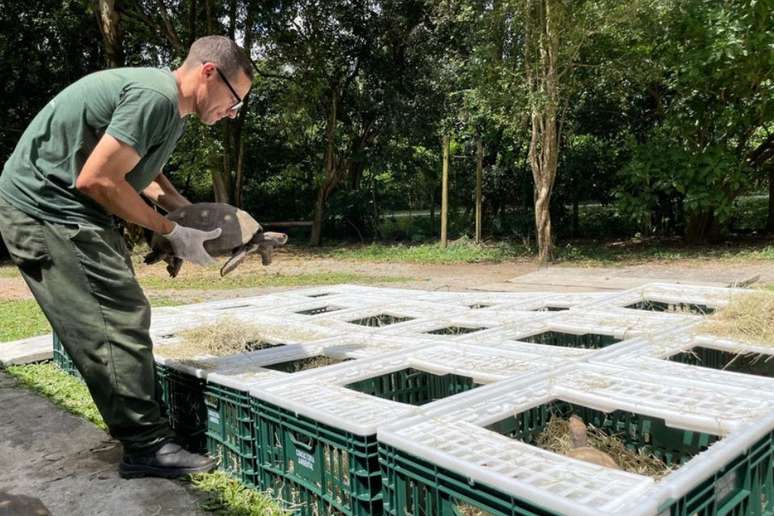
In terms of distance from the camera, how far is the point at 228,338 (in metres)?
3.00

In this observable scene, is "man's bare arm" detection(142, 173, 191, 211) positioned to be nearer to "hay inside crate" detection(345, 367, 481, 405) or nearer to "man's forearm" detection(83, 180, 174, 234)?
"man's forearm" detection(83, 180, 174, 234)

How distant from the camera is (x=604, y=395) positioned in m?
1.95

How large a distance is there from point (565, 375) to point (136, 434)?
153cm

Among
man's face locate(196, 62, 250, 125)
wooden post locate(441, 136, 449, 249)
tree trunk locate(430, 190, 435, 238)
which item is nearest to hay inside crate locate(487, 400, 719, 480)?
man's face locate(196, 62, 250, 125)

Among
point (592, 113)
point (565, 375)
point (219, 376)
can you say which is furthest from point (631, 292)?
point (592, 113)

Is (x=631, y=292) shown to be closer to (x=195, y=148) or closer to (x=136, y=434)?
(x=136, y=434)

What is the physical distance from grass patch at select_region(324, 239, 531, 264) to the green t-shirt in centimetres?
1000

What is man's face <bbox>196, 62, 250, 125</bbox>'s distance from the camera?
2.36 metres

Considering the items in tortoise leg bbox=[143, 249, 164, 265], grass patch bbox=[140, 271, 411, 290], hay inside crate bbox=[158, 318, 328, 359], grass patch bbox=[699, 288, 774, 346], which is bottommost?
grass patch bbox=[140, 271, 411, 290]

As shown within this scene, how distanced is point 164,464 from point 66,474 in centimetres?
47

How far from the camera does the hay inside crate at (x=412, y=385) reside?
8.43 ft

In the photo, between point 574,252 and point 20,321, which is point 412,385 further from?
point 574,252

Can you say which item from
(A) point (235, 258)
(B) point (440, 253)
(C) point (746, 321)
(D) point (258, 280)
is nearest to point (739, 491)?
(C) point (746, 321)

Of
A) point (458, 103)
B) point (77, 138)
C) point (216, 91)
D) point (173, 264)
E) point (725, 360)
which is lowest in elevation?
point (725, 360)
